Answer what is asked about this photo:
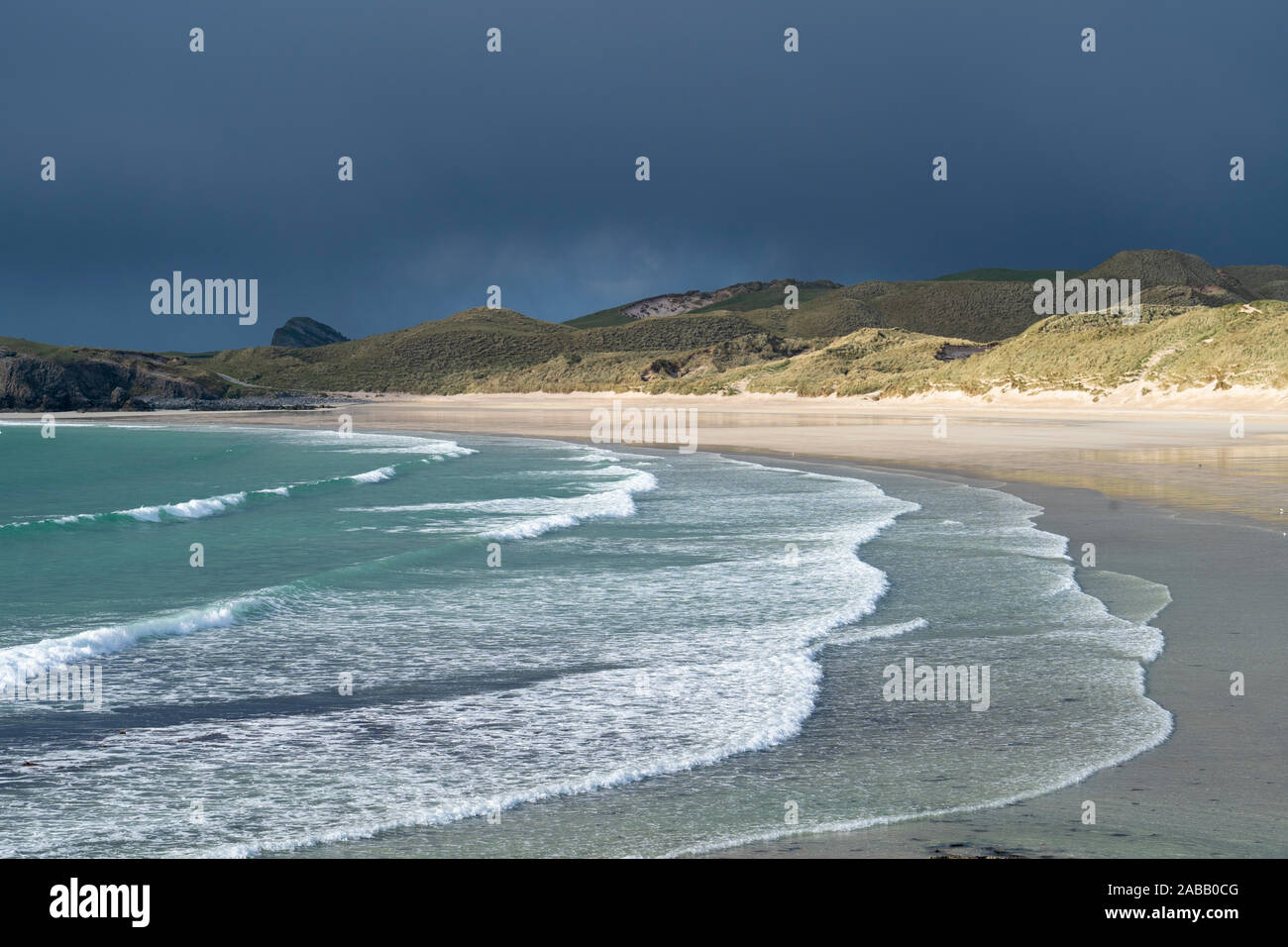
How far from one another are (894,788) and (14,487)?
28505 mm

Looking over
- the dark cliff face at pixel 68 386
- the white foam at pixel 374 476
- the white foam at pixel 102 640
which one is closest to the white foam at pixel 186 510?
the white foam at pixel 374 476

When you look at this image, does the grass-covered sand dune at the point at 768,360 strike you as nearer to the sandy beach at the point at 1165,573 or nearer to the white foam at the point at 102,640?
the sandy beach at the point at 1165,573

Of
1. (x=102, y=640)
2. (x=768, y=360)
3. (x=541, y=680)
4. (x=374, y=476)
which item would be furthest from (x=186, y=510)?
(x=768, y=360)

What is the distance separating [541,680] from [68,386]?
369 ft

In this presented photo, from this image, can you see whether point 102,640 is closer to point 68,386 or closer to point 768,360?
point 68,386

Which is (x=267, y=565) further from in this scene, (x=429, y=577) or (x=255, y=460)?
(x=255, y=460)

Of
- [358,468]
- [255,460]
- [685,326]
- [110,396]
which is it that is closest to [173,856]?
[358,468]

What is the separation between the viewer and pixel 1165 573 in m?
11.6

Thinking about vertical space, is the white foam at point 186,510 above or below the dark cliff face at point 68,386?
below

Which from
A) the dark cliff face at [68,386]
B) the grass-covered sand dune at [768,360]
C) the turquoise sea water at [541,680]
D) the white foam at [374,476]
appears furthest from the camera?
the dark cliff face at [68,386]

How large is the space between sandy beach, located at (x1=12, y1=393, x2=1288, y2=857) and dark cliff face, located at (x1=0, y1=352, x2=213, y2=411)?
269 ft

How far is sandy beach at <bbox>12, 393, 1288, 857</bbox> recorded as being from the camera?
4.75m

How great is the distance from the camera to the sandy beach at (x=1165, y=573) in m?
4.75

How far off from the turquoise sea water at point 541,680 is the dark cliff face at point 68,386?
9665cm
